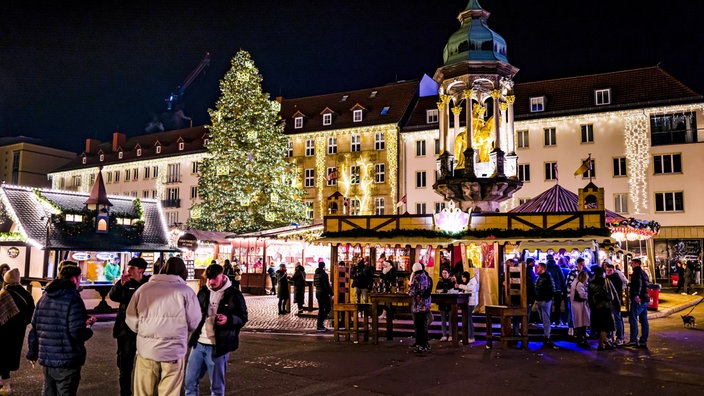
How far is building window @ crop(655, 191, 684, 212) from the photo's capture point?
3769cm

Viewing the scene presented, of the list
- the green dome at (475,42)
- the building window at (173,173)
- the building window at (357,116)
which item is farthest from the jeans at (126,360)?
the building window at (173,173)

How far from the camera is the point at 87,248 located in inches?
858

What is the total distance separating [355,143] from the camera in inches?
1934

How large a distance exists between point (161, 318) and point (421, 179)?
40.9 metres

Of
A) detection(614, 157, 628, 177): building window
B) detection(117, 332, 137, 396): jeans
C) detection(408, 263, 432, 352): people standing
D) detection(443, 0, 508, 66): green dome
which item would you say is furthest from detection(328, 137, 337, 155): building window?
detection(117, 332, 137, 396): jeans

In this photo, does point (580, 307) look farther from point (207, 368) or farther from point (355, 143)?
point (355, 143)

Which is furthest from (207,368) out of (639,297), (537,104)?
(537,104)

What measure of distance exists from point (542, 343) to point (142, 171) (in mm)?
54545

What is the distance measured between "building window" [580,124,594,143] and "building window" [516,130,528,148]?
3678mm

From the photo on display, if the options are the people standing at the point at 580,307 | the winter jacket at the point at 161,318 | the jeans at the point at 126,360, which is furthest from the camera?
the people standing at the point at 580,307

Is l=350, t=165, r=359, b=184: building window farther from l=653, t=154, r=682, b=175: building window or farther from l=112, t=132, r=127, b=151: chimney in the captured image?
l=112, t=132, r=127, b=151: chimney

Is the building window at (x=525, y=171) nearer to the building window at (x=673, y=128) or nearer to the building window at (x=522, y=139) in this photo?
the building window at (x=522, y=139)

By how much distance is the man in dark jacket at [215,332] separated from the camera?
718 centimetres

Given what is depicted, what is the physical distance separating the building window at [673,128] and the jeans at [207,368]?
3786 cm
